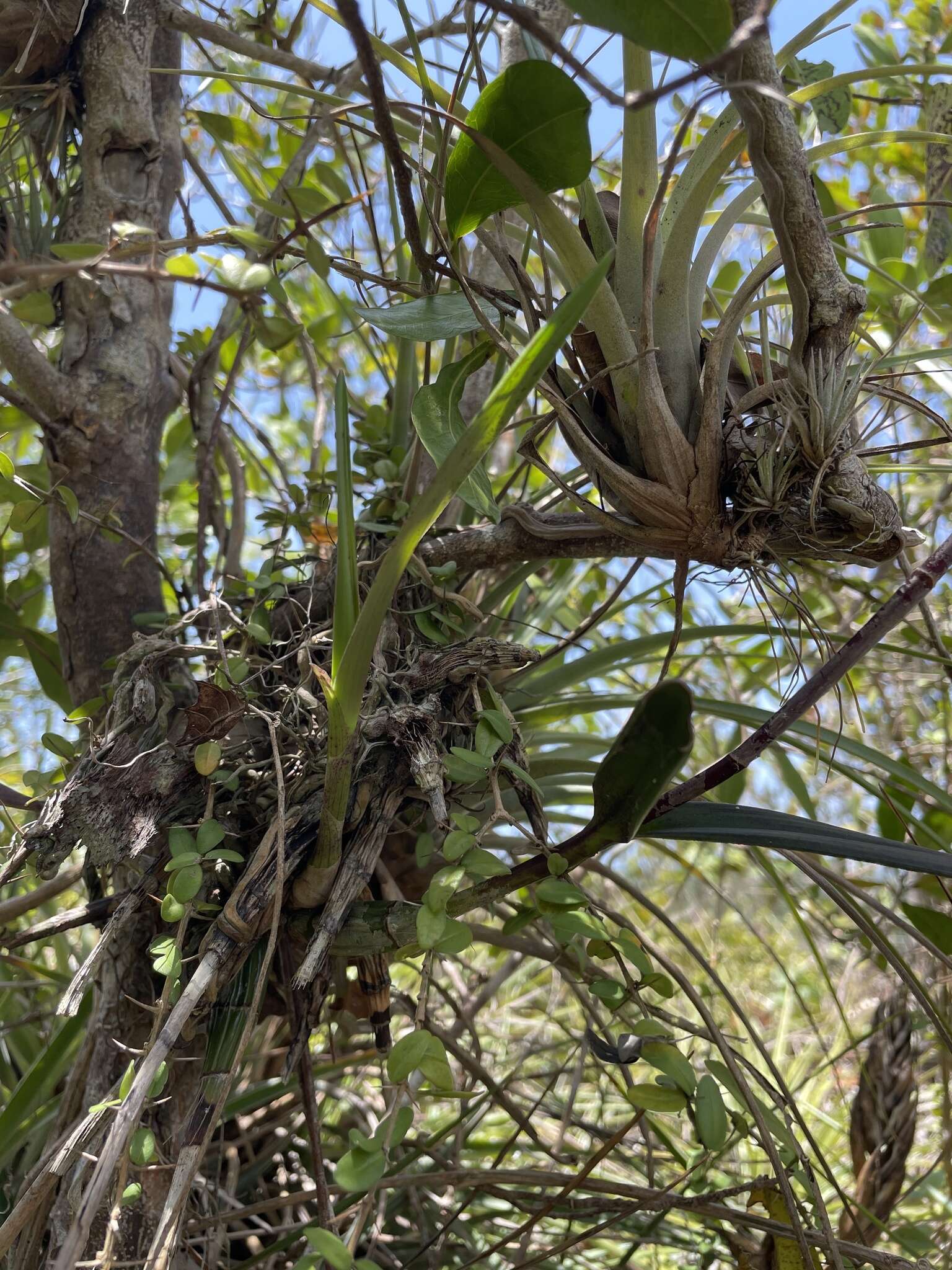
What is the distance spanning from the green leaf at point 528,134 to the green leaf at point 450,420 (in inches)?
3.1

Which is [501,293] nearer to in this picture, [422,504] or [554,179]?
[554,179]

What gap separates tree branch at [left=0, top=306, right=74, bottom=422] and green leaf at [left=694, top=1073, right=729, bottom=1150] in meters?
0.54

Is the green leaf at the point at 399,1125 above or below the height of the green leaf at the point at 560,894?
below

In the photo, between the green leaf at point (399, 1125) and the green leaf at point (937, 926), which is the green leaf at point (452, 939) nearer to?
the green leaf at point (399, 1125)

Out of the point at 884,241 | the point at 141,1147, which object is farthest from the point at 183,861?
the point at 884,241

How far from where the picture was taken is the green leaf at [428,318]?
1.43ft

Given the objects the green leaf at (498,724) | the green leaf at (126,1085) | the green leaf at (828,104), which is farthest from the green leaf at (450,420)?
the green leaf at (828,104)

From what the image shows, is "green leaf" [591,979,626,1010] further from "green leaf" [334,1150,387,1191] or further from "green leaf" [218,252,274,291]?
"green leaf" [218,252,274,291]

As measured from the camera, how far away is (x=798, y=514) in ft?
1.34

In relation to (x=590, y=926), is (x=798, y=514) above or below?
above

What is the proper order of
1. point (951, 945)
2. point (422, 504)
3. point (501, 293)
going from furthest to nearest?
point (951, 945) < point (501, 293) < point (422, 504)

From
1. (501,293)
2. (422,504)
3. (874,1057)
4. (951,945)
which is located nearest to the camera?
(422,504)

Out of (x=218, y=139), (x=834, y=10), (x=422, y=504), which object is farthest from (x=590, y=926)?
(x=218, y=139)

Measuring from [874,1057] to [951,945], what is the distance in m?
0.19
